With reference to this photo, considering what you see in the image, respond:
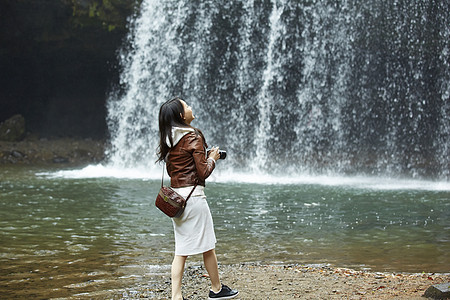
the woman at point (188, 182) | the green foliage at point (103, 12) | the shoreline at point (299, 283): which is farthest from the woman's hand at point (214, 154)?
the green foliage at point (103, 12)

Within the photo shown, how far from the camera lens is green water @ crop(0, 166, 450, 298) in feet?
16.3

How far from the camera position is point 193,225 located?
12.6ft

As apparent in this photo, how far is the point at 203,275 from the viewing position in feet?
15.5

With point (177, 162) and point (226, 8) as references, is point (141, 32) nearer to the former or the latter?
point (226, 8)

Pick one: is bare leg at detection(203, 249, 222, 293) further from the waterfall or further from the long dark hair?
the waterfall

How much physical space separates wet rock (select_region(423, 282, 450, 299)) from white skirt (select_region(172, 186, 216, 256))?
1528 mm

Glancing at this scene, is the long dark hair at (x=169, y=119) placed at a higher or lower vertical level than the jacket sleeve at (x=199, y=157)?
higher

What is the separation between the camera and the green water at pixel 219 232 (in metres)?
4.98

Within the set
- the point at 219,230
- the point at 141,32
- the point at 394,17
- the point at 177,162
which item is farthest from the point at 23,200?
the point at 394,17

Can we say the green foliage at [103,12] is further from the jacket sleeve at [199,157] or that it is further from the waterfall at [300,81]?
the jacket sleeve at [199,157]

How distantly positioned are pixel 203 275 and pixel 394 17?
14525 mm

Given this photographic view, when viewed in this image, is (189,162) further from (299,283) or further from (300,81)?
(300,81)

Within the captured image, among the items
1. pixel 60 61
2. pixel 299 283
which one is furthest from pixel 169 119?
pixel 60 61

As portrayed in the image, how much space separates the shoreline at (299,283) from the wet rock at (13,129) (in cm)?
1654
